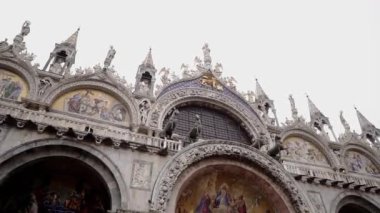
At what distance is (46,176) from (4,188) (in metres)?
1.24

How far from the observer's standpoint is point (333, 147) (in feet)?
55.5

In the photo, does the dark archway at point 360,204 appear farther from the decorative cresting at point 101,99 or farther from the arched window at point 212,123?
the decorative cresting at point 101,99

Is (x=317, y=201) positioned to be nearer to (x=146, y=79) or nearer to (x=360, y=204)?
(x=360, y=204)

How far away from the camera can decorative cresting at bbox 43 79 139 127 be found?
1296 cm

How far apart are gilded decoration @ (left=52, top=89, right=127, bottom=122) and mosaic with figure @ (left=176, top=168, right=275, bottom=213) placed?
4.72 metres

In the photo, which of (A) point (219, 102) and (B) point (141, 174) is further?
(A) point (219, 102)

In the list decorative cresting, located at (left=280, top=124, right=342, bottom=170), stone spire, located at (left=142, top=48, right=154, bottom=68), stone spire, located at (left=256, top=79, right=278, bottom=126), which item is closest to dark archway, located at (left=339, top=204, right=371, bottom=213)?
decorative cresting, located at (left=280, top=124, right=342, bottom=170)

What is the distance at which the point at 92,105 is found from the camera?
1329 cm

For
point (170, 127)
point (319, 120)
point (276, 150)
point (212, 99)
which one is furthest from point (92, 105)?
point (319, 120)

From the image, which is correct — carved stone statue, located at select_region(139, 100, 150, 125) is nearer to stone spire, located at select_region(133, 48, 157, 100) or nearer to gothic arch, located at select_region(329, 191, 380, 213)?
stone spire, located at select_region(133, 48, 157, 100)

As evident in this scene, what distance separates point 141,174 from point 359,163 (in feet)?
43.9

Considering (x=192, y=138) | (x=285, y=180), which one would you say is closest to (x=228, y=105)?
(x=192, y=138)

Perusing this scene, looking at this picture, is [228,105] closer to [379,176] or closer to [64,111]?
[64,111]

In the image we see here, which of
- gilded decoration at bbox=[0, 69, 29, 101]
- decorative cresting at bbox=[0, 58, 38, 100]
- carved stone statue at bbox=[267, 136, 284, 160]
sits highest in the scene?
decorative cresting at bbox=[0, 58, 38, 100]
